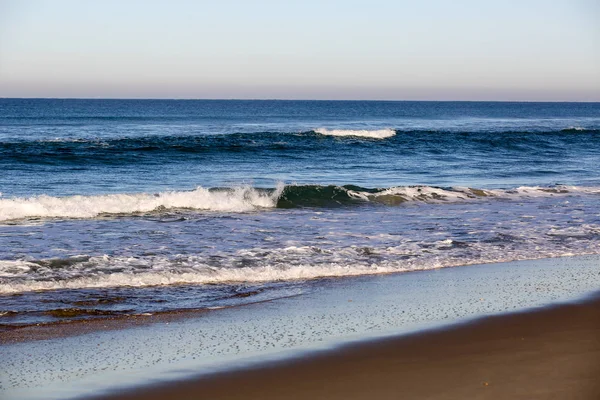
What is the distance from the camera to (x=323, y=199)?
49.1ft

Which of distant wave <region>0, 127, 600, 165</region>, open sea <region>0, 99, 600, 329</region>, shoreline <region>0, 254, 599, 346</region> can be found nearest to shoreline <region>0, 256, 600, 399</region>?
shoreline <region>0, 254, 599, 346</region>

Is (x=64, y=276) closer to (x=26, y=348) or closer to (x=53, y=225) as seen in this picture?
(x=26, y=348)

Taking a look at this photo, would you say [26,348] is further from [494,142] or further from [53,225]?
[494,142]

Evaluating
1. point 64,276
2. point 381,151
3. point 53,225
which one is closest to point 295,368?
point 64,276

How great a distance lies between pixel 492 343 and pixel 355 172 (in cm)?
1586

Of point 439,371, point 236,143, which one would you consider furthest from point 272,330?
point 236,143

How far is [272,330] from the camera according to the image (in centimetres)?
586

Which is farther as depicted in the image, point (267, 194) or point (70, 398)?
point (267, 194)

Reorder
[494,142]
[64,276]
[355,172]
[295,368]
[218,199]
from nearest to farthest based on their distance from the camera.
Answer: [295,368] → [64,276] → [218,199] → [355,172] → [494,142]

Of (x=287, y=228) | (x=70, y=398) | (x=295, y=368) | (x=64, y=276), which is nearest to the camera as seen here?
(x=70, y=398)

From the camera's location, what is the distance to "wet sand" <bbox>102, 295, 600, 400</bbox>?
4.43 metres

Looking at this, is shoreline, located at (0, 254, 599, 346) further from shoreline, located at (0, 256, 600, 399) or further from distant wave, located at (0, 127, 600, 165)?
distant wave, located at (0, 127, 600, 165)

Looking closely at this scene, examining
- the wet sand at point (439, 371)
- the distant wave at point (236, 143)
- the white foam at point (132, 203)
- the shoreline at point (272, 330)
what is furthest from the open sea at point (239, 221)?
the wet sand at point (439, 371)

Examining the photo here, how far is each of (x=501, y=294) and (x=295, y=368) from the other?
3027 mm
